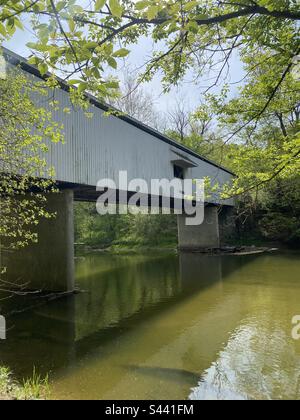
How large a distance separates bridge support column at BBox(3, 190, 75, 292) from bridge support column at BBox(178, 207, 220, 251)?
Result: 47.6ft

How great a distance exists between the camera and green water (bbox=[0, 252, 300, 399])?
421cm

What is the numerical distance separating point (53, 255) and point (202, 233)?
15.2 meters

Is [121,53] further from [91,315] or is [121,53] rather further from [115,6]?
[91,315]

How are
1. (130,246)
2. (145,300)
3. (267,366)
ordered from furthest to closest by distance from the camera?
(130,246) → (145,300) → (267,366)

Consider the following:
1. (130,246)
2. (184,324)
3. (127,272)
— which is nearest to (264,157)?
(184,324)

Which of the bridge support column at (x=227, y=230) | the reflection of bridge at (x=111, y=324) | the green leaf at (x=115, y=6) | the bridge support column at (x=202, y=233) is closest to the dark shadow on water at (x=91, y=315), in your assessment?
the reflection of bridge at (x=111, y=324)

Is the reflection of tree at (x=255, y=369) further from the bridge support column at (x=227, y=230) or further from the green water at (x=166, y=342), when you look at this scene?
the bridge support column at (x=227, y=230)

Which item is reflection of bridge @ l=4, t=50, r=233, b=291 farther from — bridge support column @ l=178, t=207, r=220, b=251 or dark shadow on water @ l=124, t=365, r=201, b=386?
bridge support column @ l=178, t=207, r=220, b=251

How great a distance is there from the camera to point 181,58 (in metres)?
3.41

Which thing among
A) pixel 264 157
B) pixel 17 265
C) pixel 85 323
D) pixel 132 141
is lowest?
pixel 85 323

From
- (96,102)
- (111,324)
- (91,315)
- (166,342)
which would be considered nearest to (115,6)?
(166,342)

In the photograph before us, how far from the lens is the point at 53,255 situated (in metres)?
9.86
